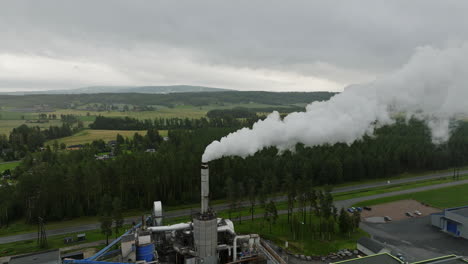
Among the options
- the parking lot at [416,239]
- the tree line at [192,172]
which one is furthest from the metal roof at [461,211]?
the tree line at [192,172]

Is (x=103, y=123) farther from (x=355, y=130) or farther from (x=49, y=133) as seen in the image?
(x=355, y=130)

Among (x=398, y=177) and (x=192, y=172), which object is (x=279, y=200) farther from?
(x=398, y=177)

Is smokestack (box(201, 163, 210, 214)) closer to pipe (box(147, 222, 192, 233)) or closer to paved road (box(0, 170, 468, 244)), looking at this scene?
pipe (box(147, 222, 192, 233))

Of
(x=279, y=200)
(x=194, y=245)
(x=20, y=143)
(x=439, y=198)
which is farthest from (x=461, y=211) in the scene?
(x=20, y=143)

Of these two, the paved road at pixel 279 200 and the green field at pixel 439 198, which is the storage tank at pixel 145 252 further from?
the green field at pixel 439 198

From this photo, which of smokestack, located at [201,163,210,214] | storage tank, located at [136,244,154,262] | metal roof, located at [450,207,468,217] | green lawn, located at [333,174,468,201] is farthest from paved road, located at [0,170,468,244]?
metal roof, located at [450,207,468,217]

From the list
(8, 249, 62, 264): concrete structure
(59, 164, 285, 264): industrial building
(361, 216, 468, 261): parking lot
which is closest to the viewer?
(8, 249, 62, 264): concrete structure

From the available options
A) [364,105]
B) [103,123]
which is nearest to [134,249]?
[364,105]
